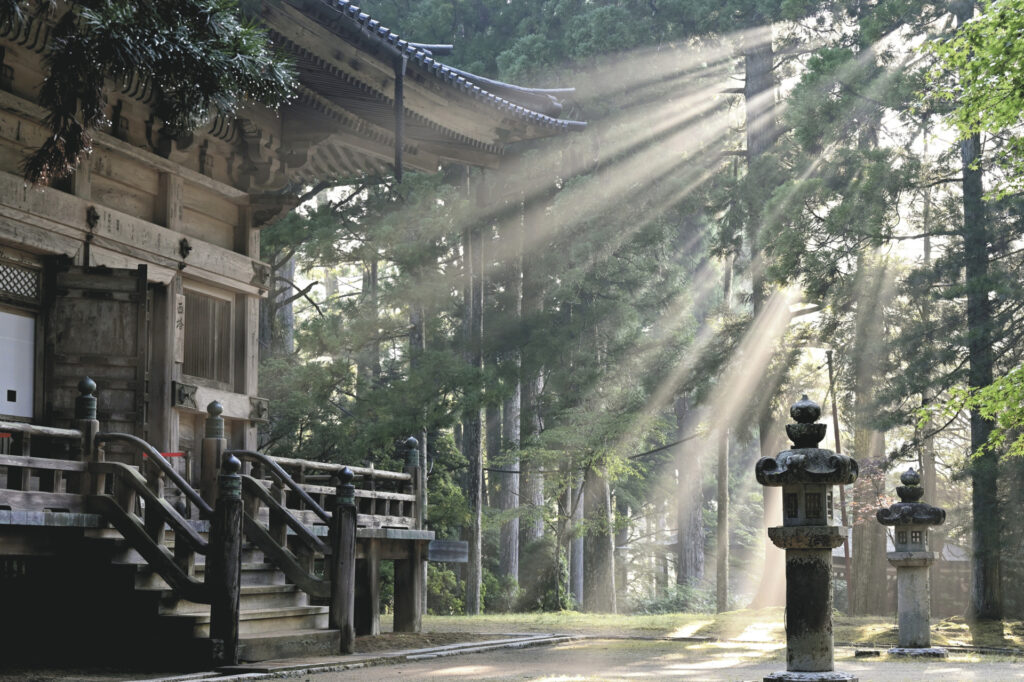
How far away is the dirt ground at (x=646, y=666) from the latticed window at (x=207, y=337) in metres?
4.68

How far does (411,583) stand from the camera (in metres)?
15.3

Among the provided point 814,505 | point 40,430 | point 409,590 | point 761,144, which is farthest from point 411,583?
point 761,144

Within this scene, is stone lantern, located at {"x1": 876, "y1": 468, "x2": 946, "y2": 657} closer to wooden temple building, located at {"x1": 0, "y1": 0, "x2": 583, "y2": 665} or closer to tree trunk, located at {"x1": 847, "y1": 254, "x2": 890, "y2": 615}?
wooden temple building, located at {"x1": 0, "y1": 0, "x2": 583, "y2": 665}

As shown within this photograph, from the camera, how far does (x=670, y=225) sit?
2947 cm

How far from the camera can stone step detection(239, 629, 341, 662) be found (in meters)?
10.3

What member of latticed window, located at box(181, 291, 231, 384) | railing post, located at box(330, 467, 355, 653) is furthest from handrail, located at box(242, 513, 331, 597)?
latticed window, located at box(181, 291, 231, 384)

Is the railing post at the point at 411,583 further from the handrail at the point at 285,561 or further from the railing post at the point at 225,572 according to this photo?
the railing post at the point at 225,572

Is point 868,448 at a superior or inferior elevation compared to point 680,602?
superior

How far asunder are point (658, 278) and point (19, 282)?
2294 cm

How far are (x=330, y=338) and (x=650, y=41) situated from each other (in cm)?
1013

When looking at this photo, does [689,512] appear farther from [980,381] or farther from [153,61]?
[153,61]

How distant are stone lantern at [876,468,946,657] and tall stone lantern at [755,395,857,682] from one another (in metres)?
6.06

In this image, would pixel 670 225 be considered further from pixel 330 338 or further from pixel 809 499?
pixel 809 499

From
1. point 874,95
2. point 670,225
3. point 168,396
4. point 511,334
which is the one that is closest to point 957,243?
point 874,95
